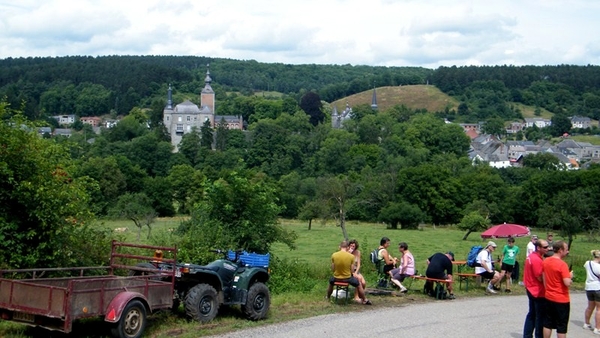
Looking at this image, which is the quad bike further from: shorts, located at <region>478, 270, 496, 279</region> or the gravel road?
shorts, located at <region>478, 270, 496, 279</region>

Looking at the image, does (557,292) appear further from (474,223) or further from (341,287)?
(474,223)

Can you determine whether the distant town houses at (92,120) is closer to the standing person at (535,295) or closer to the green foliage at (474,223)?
the green foliage at (474,223)

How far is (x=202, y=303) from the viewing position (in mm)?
12555

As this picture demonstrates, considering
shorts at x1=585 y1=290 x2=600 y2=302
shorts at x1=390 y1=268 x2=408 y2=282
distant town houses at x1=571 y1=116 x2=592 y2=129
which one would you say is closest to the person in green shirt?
shorts at x1=390 y1=268 x2=408 y2=282

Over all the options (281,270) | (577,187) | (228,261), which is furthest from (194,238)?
(577,187)

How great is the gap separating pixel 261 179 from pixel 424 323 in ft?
42.6

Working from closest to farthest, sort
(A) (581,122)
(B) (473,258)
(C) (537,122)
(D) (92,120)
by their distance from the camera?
(B) (473,258), (A) (581,122), (C) (537,122), (D) (92,120)

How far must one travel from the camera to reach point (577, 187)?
248 feet

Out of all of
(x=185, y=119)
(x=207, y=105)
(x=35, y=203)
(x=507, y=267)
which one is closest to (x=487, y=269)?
(x=507, y=267)

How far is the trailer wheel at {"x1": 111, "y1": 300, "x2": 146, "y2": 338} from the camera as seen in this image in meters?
10.9

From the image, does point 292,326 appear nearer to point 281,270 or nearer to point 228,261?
point 228,261

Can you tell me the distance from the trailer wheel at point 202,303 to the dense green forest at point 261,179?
9.84 ft

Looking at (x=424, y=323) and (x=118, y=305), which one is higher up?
(x=118, y=305)

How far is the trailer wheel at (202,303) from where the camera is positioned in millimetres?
12367
